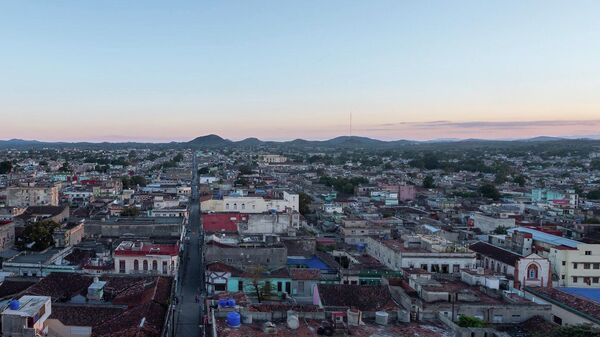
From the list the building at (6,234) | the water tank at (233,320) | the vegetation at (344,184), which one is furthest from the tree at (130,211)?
the vegetation at (344,184)

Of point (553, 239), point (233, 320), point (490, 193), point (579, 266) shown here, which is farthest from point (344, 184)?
point (233, 320)

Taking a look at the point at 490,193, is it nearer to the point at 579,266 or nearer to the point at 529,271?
the point at 579,266

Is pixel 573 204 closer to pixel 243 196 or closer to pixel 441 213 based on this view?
pixel 441 213

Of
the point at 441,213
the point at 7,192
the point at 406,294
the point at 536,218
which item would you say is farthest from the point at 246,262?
the point at 7,192

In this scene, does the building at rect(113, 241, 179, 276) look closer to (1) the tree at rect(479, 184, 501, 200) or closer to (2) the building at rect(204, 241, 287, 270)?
(2) the building at rect(204, 241, 287, 270)

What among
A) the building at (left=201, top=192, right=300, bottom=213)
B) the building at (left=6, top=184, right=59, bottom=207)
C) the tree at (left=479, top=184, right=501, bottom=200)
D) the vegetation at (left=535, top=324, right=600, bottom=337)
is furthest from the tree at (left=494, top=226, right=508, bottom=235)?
the building at (left=6, top=184, right=59, bottom=207)

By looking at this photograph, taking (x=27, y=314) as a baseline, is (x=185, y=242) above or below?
below
